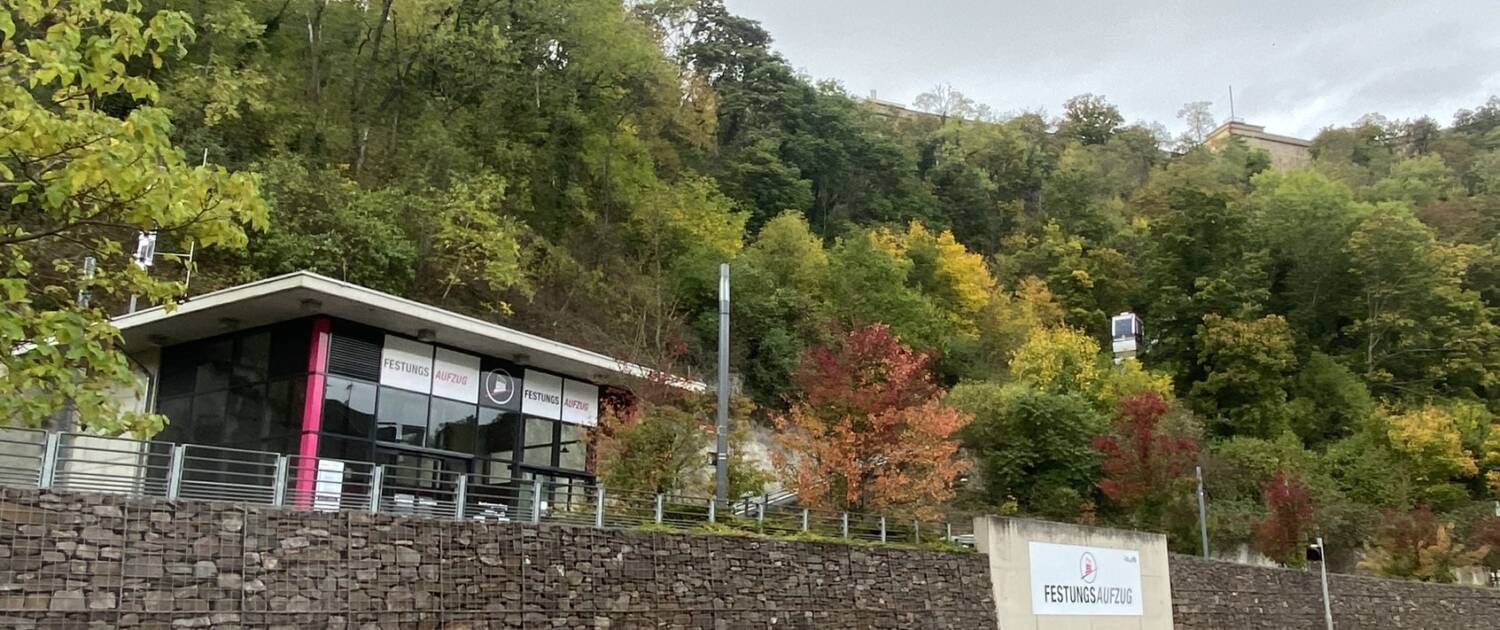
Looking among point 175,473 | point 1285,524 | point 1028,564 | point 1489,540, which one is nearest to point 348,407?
point 175,473

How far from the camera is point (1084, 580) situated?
64.1 ft

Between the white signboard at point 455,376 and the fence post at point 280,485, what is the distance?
24.9 ft

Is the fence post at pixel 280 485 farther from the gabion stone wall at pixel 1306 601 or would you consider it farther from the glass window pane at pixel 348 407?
the gabion stone wall at pixel 1306 601

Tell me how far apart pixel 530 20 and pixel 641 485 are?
945 inches

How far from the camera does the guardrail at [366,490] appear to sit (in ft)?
33.2

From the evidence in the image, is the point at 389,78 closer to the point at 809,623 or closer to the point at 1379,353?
the point at 809,623

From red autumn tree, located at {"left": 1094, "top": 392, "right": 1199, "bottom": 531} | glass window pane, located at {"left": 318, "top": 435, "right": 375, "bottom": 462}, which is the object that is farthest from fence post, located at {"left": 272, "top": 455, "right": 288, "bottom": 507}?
red autumn tree, located at {"left": 1094, "top": 392, "right": 1199, "bottom": 531}

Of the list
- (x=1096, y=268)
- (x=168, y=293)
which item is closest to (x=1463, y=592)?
(x=1096, y=268)

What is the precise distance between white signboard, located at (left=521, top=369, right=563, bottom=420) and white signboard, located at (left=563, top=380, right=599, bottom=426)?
0.52 feet

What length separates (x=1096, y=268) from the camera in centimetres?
5062

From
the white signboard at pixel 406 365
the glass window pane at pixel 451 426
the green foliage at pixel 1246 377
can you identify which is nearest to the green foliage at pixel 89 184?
the white signboard at pixel 406 365

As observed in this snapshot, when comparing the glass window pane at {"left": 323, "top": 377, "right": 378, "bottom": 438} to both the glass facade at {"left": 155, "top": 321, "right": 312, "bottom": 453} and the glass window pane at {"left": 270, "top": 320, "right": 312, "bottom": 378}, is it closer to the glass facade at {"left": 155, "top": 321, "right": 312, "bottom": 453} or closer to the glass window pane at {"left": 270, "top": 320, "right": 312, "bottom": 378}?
the glass facade at {"left": 155, "top": 321, "right": 312, "bottom": 453}

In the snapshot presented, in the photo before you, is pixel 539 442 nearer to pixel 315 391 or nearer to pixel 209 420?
pixel 315 391

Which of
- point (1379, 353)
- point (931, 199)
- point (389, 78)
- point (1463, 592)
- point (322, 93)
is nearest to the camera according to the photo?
point (1463, 592)
